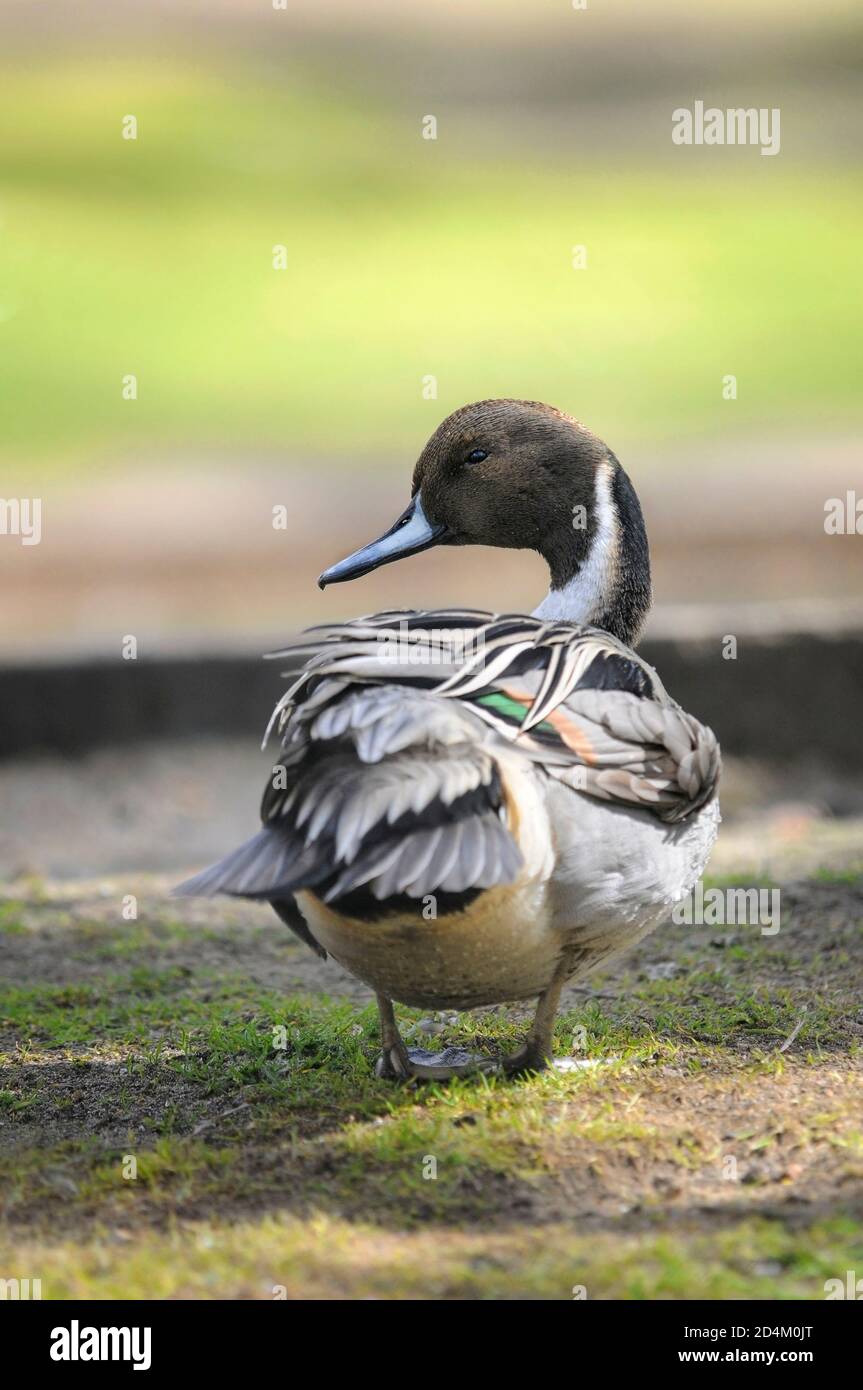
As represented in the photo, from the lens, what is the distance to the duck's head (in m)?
4.61

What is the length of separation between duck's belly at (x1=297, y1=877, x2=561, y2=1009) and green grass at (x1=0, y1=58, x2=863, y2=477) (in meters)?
12.9

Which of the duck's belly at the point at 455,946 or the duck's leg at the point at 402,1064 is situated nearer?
the duck's belly at the point at 455,946

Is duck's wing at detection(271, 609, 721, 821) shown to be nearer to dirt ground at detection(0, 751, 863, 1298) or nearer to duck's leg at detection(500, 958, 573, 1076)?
duck's leg at detection(500, 958, 573, 1076)

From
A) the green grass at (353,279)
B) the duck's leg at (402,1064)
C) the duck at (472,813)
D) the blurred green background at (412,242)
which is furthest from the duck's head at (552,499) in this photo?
the green grass at (353,279)

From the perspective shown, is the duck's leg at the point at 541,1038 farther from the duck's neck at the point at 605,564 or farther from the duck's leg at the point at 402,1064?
the duck's neck at the point at 605,564

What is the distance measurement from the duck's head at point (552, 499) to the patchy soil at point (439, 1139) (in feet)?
3.78

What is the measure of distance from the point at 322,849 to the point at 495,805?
37cm

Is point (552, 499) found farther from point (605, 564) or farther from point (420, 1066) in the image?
point (420, 1066)

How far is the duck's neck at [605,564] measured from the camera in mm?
4633

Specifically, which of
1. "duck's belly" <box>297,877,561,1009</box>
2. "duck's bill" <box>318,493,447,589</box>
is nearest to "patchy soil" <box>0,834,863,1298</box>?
"duck's belly" <box>297,877,561,1009</box>

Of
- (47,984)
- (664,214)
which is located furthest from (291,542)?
(664,214)

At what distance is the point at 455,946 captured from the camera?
355 centimetres

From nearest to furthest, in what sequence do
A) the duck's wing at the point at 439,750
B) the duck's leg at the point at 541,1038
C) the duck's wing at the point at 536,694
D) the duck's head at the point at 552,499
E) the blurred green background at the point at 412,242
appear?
the duck's wing at the point at 439,750 < the duck's wing at the point at 536,694 < the duck's leg at the point at 541,1038 < the duck's head at the point at 552,499 < the blurred green background at the point at 412,242

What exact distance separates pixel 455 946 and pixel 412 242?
946 inches
